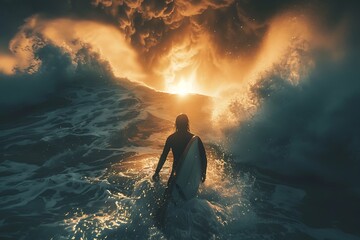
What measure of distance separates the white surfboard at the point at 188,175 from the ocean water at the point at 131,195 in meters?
0.19

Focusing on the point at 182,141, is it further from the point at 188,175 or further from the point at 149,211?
the point at 149,211

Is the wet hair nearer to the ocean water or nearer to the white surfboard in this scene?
the white surfboard

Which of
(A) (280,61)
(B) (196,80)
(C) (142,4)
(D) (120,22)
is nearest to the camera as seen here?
(A) (280,61)

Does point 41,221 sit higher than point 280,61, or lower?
lower

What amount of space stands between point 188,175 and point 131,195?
125 centimetres

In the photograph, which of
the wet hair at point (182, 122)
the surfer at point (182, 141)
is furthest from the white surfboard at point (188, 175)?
the wet hair at point (182, 122)

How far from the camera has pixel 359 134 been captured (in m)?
8.16

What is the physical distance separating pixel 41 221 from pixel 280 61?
8105 mm

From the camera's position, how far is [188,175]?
611cm

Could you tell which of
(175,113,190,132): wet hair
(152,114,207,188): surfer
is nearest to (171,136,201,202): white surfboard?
(152,114,207,188): surfer

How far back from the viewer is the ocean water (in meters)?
5.34

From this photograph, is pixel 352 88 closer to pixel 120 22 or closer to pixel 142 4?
pixel 142 4

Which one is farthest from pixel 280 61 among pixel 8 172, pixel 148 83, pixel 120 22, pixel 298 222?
pixel 120 22

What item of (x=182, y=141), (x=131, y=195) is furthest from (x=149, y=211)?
(x=182, y=141)
